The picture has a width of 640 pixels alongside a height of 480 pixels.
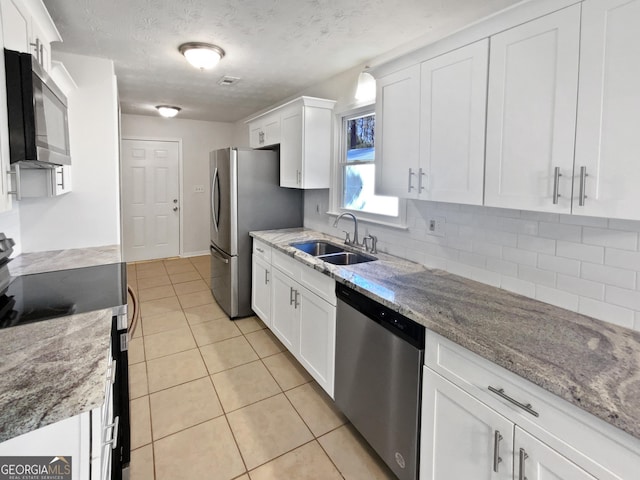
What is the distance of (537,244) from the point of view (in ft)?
5.57

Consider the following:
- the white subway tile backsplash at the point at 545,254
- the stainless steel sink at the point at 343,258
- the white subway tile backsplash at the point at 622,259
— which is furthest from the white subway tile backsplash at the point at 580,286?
the stainless steel sink at the point at 343,258

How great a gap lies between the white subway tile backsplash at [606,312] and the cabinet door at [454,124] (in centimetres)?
63

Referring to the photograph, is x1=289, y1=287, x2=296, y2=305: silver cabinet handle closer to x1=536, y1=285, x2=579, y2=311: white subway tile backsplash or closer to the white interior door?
x1=536, y1=285, x2=579, y2=311: white subway tile backsplash

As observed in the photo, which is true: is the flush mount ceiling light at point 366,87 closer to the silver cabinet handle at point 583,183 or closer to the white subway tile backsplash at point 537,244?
the white subway tile backsplash at point 537,244

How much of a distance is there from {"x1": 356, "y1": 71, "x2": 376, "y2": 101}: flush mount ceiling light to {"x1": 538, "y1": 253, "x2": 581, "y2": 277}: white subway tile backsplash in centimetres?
170

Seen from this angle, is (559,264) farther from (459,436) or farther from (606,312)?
(459,436)

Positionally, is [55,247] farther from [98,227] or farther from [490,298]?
[490,298]

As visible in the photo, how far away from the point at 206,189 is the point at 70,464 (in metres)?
5.60

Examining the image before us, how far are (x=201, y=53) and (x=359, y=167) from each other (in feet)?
4.93

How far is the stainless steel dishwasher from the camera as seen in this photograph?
152 centimetres

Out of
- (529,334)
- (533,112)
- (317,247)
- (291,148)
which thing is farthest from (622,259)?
(291,148)

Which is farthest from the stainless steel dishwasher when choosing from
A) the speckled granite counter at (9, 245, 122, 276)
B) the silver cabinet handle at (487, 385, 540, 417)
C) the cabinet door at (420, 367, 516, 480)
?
the speckled granite counter at (9, 245, 122, 276)

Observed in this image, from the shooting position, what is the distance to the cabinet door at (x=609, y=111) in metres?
1.12

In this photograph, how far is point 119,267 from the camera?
2266 mm
